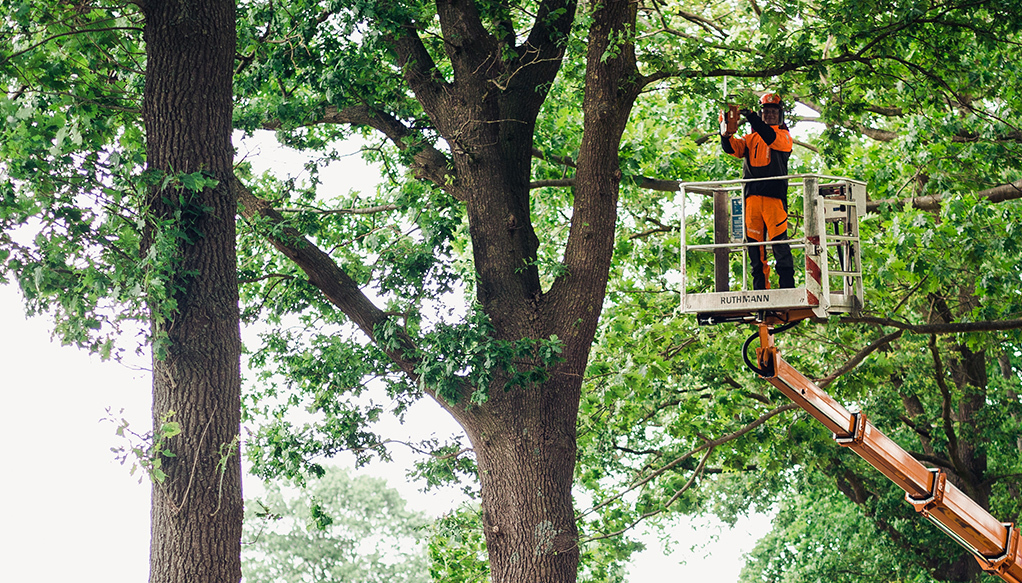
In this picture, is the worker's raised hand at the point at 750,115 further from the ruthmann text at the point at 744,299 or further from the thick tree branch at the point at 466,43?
the thick tree branch at the point at 466,43

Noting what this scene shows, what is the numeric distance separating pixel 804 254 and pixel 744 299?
70cm

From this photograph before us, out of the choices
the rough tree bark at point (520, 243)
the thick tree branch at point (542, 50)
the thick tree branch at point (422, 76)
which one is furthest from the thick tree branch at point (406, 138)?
the thick tree branch at point (542, 50)

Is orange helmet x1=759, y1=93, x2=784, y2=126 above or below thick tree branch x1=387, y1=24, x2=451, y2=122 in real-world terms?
below

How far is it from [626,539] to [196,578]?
9624 mm

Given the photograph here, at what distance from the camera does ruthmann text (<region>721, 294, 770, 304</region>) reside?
7.56m

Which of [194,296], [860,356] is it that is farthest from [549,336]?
[860,356]

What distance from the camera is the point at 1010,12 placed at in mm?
8711

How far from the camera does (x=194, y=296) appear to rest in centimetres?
683

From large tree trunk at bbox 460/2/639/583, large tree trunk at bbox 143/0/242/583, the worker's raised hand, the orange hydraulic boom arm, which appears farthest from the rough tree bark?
large tree trunk at bbox 143/0/242/583

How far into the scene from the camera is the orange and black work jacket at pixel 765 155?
7.98 meters

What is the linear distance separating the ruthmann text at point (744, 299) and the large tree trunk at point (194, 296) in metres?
3.96

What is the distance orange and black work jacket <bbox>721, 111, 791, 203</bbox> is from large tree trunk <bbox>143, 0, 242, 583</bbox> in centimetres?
437

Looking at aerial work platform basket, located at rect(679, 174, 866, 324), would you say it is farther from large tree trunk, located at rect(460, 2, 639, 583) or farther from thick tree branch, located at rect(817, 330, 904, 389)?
thick tree branch, located at rect(817, 330, 904, 389)

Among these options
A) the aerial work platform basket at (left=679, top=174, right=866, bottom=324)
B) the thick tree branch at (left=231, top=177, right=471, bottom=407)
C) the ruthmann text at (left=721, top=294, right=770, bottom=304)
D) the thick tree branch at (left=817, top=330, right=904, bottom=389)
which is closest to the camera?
the aerial work platform basket at (left=679, top=174, right=866, bottom=324)
